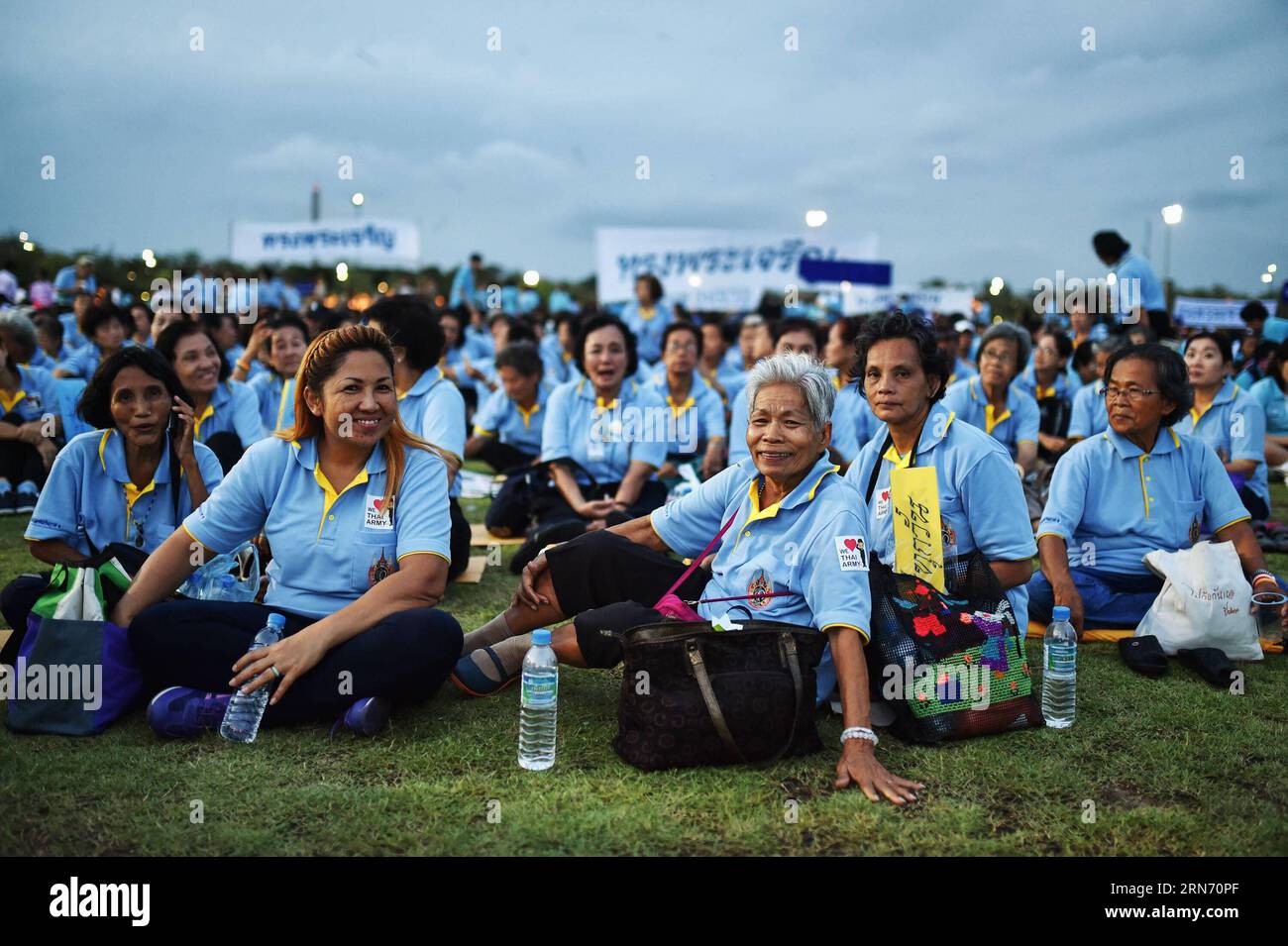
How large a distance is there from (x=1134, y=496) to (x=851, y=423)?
2.87 meters

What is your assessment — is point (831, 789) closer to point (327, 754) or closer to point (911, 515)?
point (911, 515)

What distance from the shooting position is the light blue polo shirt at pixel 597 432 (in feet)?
22.6

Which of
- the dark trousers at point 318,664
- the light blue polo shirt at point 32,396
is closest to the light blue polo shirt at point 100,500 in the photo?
the dark trousers at point 318,664

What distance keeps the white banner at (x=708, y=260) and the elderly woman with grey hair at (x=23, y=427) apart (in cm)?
950

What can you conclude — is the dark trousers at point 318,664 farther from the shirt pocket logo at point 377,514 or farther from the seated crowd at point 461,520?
the shirt pocket logo at point 377,514

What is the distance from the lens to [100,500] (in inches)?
162

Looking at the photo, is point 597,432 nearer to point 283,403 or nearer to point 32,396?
point 283,403

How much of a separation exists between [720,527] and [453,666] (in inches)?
45.1

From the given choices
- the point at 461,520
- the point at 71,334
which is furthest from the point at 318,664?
the point at 71,334

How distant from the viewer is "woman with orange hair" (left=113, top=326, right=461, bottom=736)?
330 cm

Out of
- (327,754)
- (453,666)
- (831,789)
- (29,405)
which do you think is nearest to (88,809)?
(327,754)

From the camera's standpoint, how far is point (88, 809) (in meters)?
2.78

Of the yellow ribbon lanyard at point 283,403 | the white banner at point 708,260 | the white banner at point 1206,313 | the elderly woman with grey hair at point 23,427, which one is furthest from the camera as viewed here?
the white banner at point 1206,313

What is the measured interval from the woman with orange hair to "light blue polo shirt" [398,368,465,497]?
1.95 meters
